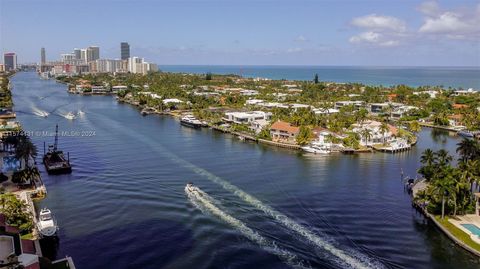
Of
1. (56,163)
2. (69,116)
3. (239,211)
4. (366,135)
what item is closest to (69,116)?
(69,116)

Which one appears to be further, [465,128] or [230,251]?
[465,128]

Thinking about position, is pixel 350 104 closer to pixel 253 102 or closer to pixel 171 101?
pixel 253 102

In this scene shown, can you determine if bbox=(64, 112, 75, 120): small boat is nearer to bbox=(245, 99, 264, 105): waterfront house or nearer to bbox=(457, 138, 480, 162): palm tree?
bbox=(245, 99, 264, 105): waterfront house

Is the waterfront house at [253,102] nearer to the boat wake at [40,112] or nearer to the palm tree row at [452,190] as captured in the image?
the boat wake at [40,112]

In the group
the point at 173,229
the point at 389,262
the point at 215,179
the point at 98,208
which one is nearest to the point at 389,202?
the point at 389,262

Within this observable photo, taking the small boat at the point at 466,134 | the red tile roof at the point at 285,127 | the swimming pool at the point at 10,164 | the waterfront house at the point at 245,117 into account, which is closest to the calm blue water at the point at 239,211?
the swimming pool at the point at 10,164

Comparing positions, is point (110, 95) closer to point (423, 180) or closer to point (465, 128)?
point (465, 128)

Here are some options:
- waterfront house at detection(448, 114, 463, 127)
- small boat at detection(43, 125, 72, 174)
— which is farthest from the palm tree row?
waterfront house at detection(448, 114, 463, 127)

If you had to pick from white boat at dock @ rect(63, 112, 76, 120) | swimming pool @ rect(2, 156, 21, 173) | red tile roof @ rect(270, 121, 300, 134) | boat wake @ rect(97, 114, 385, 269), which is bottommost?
boat wake @ rect(97, 114, 385, 269)
